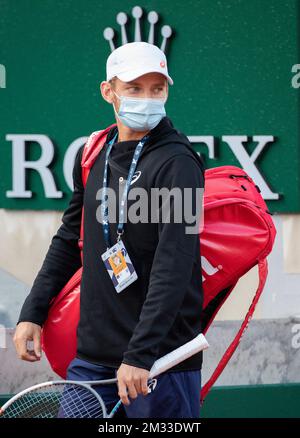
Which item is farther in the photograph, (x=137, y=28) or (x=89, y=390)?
(x=137, y=28)

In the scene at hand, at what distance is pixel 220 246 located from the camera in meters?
3.16

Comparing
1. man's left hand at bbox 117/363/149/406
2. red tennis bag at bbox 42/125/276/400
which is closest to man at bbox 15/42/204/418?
man's left hand at bbox 117/363/149/406

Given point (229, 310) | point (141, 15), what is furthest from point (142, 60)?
point (229, 310)

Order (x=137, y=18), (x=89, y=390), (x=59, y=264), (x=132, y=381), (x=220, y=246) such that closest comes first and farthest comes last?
1. (x=132, y=381)
2. (x=89, y=390)
3. (x=220, y=246)
4. (x=59, y=264)
5. (x=137, y=18)

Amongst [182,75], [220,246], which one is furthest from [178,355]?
[182,75]

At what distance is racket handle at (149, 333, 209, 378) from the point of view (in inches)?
113

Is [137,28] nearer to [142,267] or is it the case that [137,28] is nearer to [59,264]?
[59,264]

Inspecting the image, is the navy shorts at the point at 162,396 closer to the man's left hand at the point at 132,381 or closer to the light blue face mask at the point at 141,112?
the man's left hand at the point at 132,381

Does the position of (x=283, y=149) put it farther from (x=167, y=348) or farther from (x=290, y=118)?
(x=167, y=348)

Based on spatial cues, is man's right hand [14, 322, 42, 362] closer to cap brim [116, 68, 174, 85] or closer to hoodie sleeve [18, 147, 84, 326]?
hoodie sleeve [18, 147, 84, 326]

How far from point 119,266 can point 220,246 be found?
397 millimetres

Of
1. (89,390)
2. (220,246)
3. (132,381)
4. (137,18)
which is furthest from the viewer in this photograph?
(137,18)

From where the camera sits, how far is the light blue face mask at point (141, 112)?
3031 mm

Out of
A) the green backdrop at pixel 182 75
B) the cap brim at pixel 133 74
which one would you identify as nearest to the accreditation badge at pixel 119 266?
the cap brim at pixel 133 74
